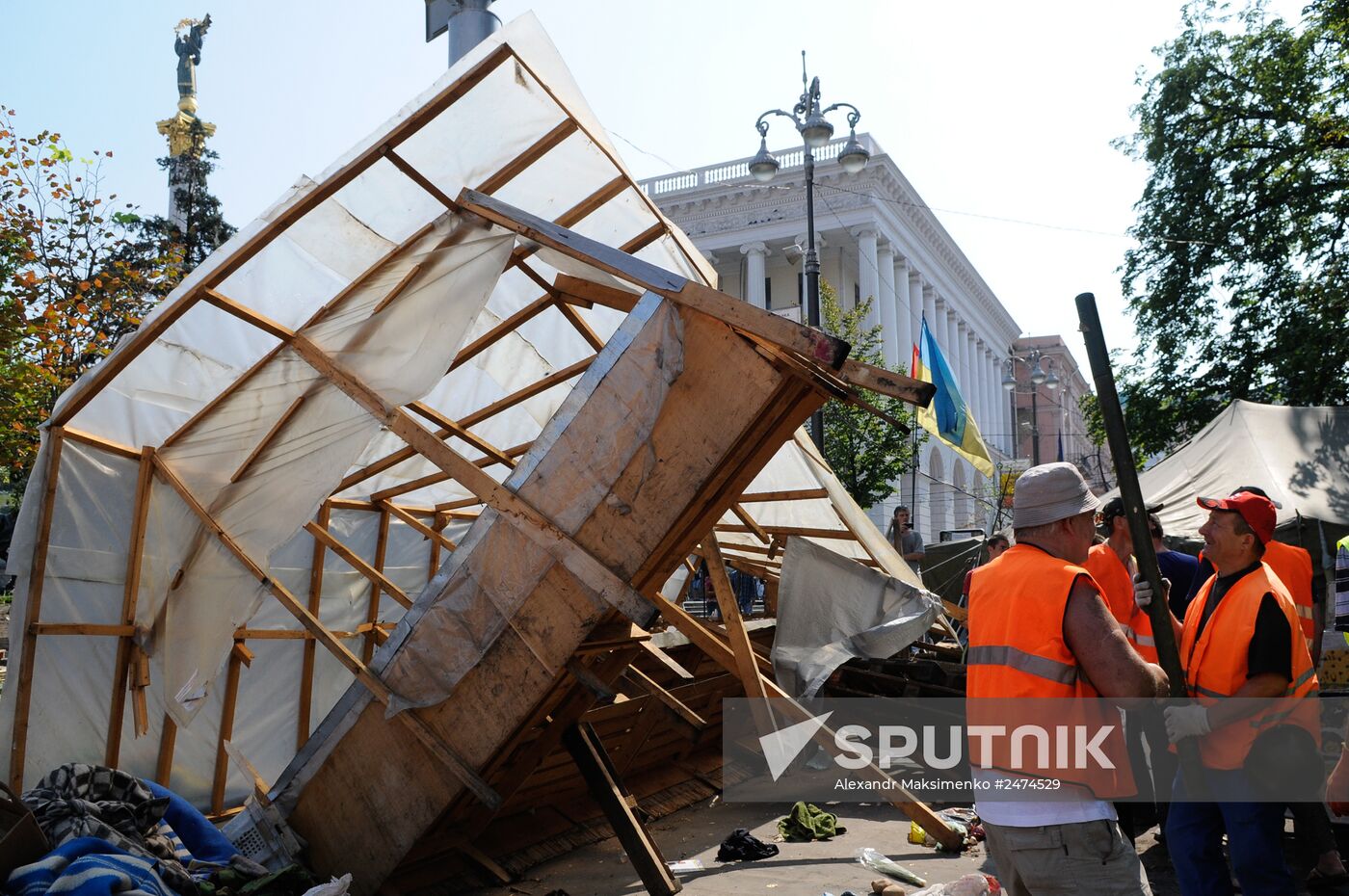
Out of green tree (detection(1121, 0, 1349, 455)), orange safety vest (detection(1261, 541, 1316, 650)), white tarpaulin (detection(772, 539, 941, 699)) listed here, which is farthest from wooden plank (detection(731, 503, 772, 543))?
green tree (detection(1121, 0, 1349, 455))

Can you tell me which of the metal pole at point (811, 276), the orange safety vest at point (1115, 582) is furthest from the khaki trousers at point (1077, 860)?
the metal pole at point (811, 276)

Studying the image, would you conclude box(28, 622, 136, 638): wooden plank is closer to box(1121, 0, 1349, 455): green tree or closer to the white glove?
the white glove

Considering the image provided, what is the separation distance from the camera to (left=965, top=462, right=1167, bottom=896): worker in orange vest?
2717mm

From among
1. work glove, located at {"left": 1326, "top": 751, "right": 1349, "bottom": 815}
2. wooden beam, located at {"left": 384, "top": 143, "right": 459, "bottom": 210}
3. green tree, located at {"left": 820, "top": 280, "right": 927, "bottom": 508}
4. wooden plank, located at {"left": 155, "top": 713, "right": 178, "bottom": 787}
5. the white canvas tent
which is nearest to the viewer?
work glove, located at {"left": 1326, "top": 751, "right": 1349, "bottom": 815}

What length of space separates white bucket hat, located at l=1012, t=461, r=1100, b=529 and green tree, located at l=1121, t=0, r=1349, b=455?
16.1 metres

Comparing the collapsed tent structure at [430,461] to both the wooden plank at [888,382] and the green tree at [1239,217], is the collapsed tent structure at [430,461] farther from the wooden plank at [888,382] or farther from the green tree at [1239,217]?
the green tree at [1239,217]

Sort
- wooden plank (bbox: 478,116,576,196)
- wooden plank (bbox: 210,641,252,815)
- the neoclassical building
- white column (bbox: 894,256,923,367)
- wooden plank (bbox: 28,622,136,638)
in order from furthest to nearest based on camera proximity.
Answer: white column (bbox: 894,256,923,367) → the neoclassical building → wooden plank (bbox: 210,641,252,815) → wooden plank (bbox: 28,622,136,638) → wooden plank (bbox: 478,116,576,196)

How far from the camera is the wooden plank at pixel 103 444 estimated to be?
5.93 meters

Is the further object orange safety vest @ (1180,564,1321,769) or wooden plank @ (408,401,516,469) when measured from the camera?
wooden plank @ (408,401,516,469)

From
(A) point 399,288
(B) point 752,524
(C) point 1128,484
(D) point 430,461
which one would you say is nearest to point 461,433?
(D) point 430,461

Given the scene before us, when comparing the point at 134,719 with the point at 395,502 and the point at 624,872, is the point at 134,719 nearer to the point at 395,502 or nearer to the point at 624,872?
the point at 624,872

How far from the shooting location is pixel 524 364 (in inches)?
307

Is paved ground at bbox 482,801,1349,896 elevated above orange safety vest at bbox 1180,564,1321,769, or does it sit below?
→ below

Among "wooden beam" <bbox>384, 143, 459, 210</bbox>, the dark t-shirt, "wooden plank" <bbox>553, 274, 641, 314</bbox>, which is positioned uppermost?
"wooden beam" <bbox>384, 143, 459, 210</bbox>
